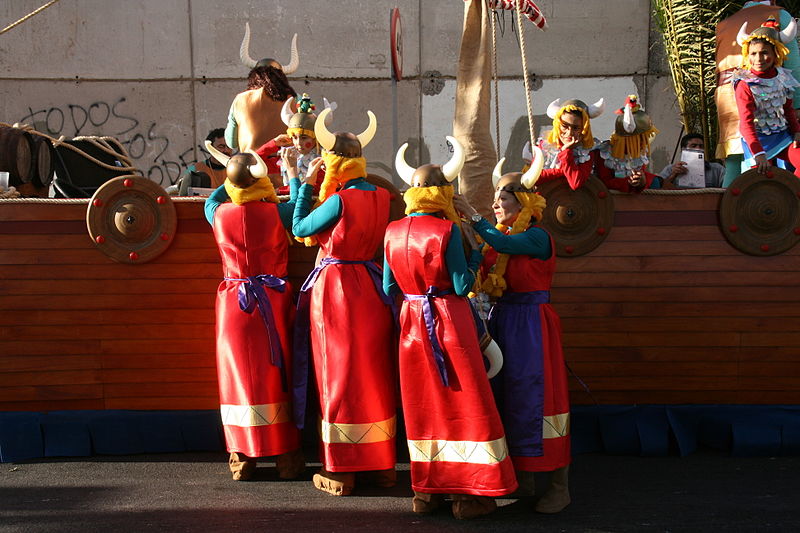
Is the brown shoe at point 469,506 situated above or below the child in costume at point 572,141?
below

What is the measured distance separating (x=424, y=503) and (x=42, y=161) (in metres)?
3.39

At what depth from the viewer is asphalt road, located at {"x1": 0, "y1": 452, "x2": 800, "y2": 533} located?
368 centimetres

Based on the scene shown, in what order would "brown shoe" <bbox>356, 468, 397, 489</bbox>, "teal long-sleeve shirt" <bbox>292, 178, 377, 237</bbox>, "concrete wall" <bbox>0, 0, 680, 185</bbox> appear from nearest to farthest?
1. "teal long-sleeve shirt" <bbox>292, 178, 377, 237</bbox>
2. "brown shoe" <bbox>356, 468, 397, 489</bbox>
3. "concrete wall" <bbox>0, 0, 680, 185</bbox>

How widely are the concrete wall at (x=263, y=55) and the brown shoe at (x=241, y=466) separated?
→ 636cm

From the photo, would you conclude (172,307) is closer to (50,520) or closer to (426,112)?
(50,520)

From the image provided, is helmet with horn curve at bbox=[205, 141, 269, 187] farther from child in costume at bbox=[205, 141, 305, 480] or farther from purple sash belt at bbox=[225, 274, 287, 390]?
purple sash belt at bbox=[225, 274, 287, 390]

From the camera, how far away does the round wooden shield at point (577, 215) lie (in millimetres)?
4707

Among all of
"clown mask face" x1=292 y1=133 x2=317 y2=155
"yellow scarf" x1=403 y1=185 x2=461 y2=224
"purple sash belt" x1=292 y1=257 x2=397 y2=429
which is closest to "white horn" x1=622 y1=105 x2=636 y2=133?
"yellow scarf" x1=403 y1=185 x2=461 y2=224

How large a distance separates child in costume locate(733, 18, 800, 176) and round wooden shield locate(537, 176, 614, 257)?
1.00 meters

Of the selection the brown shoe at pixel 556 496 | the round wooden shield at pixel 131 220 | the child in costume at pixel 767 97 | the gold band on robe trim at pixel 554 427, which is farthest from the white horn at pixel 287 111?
the child in costume at pixel 767 97

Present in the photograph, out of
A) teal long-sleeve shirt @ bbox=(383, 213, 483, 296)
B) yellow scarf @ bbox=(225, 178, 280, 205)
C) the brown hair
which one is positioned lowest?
teal long-sleeve shirt @ bbox=(383, 213, 483, 296)

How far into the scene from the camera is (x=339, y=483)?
4.11m

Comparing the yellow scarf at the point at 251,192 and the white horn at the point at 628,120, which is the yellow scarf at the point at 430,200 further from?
the white horn at the point at 628,120

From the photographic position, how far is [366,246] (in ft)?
13.5
